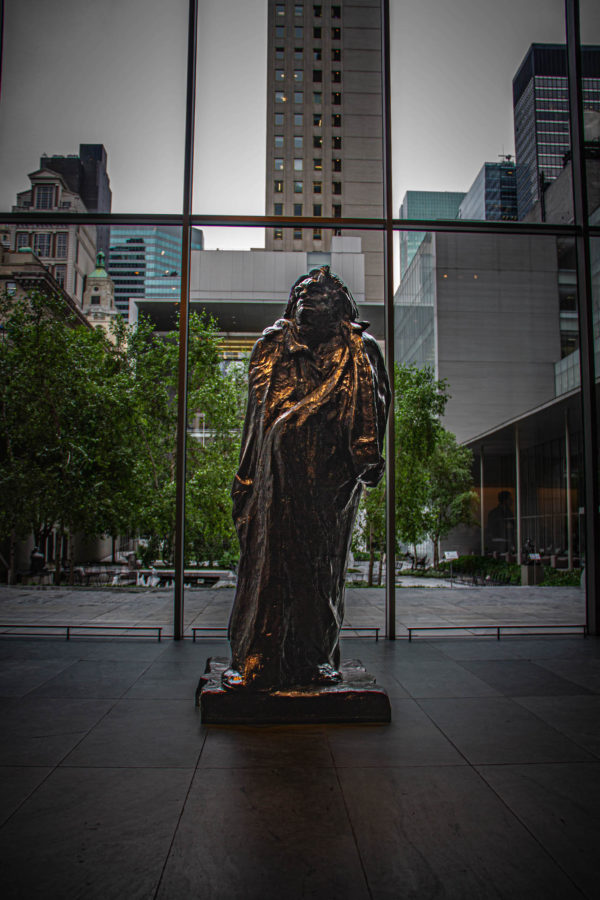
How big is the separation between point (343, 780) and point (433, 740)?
771 millimetres

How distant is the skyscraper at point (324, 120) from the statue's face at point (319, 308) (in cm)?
299

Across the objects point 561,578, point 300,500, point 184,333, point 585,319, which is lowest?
point 561,578

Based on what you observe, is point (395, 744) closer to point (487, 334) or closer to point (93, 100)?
point (487, 334)

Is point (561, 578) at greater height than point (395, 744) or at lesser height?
greater

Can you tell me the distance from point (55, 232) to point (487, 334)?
5.63 metres

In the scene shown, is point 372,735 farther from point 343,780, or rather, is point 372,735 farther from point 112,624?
point 112,624

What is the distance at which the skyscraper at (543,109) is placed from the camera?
723cm

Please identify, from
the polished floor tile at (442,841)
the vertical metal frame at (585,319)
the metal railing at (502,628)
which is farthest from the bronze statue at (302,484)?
the vertical metal frame at (585,319)

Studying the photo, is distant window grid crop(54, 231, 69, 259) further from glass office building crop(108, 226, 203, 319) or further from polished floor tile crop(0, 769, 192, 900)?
polished floor tile crop(0, 769, 192, 900)

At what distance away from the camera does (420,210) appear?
7.35 m

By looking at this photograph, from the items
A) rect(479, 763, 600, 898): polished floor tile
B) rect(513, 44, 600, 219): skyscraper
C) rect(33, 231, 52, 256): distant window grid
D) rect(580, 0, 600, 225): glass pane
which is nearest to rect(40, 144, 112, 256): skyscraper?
rect(33, 231, 52, 256): distant window grid

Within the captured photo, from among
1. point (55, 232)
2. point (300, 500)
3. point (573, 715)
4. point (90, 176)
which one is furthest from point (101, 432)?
point (573, 715)

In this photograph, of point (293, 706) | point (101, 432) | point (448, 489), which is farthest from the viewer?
point (448, 489)

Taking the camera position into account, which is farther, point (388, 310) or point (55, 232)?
point (55, 232)
